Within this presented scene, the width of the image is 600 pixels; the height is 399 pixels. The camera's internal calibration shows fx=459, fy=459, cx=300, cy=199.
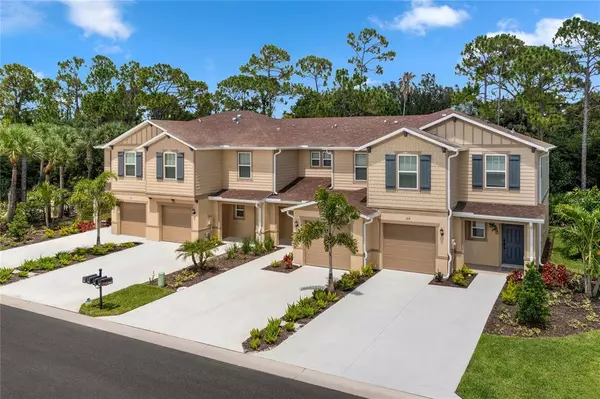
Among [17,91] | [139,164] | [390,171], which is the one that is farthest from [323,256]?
[17,91]

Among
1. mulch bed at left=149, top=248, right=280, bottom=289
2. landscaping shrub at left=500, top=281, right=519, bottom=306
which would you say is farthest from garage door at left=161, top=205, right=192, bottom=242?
landscaping shrub at left=500, top=281, right=519, bottom=306

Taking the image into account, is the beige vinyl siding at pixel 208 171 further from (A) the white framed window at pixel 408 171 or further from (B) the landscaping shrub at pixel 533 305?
(B) the landscaping shrub at pixel 533 305

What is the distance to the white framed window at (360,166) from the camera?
72.9ft

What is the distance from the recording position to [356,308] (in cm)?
1441

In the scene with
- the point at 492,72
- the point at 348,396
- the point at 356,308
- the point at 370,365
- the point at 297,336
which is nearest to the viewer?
the point at 348,396

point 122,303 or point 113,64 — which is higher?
point 113,64

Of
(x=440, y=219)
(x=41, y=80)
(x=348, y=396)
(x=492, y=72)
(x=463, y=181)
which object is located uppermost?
(x=41, y=80)

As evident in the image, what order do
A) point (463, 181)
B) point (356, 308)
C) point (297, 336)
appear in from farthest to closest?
1. point (463, 181)
2. point (356, 308)
3. point (297, 336)

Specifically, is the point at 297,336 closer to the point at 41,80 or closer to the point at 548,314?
the point at 548,314

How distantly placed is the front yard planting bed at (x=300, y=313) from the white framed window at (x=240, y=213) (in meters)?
9.38

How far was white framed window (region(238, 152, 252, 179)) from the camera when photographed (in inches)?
970

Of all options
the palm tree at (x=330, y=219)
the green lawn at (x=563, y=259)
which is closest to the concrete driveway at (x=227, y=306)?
the palm tree at (x=330, y=219)

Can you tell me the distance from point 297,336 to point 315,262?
24.3 ft

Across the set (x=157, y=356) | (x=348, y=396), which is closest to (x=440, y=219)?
(x=348, y=396)
